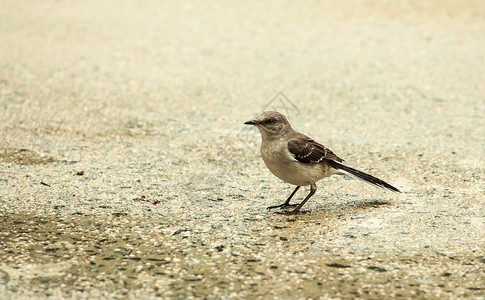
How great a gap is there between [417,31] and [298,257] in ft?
23.9

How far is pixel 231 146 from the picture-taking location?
22.5 feet

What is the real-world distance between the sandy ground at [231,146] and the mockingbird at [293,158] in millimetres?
248

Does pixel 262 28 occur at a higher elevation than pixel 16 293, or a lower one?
higher

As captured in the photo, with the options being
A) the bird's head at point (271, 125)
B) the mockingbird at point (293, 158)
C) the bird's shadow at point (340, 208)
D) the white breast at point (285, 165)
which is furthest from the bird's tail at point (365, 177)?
the bird's head at point (271, 125)

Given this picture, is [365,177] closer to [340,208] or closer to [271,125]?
[340,208]

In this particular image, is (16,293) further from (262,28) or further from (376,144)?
(262,28)

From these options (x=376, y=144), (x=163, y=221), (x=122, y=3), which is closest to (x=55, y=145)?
(x=163, y=221)

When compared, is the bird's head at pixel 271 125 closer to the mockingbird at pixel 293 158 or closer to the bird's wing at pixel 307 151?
the mockingbird at pixel 293 158

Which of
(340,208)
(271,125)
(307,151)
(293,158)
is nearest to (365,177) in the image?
(340,208)

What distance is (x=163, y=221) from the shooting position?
196 inches

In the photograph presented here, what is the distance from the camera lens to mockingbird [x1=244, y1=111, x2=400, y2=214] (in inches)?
202

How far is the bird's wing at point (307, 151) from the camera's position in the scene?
5.18m

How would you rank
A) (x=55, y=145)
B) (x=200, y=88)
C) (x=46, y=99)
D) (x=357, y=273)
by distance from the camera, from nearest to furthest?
(x=357, y=273), (x=55, y=145), (x=46, y=99), (x=200, y=88)

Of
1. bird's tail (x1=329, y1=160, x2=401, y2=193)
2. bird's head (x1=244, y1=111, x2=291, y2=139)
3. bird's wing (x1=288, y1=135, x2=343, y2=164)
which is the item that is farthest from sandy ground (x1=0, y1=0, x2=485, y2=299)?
bird's head (x1=244, y1=111, x2=291, y2=139)
